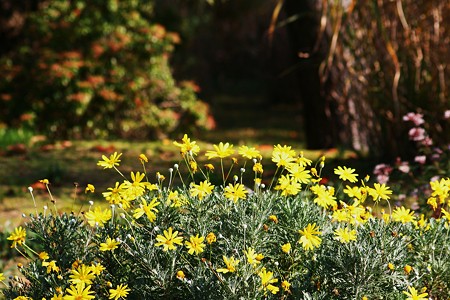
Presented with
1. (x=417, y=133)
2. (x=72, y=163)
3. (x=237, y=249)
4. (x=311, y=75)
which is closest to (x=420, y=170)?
(x=417, y=133)

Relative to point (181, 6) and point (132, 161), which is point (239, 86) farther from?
point (132, 161)

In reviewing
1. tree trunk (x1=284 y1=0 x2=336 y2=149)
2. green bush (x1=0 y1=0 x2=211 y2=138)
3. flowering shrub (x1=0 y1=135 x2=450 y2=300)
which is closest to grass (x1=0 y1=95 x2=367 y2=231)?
tree trunk (x1=284 y1=0 x2=336 y2=149)

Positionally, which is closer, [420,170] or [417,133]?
[417,133]

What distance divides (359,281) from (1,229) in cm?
332

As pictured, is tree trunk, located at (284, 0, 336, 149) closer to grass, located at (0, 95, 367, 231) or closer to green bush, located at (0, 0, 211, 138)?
grass, located at (0, 95, 367, 231)

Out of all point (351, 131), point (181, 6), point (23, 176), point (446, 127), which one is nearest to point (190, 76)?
point (181, 6)

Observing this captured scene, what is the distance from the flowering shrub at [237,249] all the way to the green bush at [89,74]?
695cm

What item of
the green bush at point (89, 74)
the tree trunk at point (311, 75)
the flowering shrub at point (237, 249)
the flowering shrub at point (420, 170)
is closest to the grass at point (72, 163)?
the tree trunk at point (311, 75)

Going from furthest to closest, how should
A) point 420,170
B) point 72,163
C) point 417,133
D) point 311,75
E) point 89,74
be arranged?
1. point 89,74
2. point 311,75
3. point 72,163
4. point 420,170
5. point 417,133

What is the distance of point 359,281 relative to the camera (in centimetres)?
301

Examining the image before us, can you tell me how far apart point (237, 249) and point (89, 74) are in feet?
25.4

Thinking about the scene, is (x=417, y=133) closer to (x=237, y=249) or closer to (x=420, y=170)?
(x=420, y=170)

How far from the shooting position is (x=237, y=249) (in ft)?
10.1

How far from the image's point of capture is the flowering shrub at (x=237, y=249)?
2.99m
